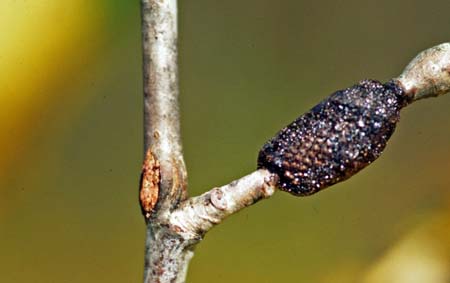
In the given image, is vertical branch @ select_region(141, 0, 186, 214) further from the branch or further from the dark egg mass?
the branch

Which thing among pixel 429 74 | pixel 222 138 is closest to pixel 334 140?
pixel 429 74

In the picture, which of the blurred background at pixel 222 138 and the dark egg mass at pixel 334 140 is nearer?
the dark egg mass at pixel 334 140

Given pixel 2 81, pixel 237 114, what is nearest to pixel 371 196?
pixel 237 114

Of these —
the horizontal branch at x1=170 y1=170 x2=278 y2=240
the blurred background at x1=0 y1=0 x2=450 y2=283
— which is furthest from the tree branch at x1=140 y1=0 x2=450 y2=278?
the blurred background at x1=0 y1=0 x2=450 y2=283

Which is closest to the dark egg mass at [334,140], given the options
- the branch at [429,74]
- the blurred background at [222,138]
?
the branch at [429,74]

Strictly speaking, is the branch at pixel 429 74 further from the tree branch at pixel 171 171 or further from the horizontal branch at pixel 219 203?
the horizontal branch at pixel 219 203

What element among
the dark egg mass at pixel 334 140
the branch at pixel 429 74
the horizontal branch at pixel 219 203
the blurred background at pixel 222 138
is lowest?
the horizontal branch at pixel 219 203

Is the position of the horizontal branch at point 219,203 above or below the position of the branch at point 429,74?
below

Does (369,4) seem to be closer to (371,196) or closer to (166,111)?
(371,196)
